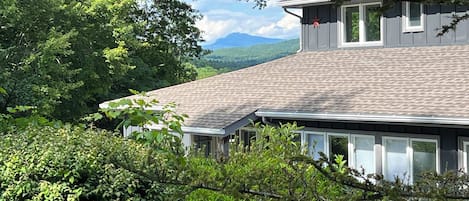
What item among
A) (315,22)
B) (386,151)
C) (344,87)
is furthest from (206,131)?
(315,22)

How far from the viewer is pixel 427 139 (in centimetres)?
842

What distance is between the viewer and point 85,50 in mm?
18656

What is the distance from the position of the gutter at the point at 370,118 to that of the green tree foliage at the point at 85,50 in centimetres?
773

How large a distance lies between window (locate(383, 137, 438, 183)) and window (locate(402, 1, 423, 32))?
3.30 m

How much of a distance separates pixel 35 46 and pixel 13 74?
5.04ft

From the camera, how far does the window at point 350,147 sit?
363 inches

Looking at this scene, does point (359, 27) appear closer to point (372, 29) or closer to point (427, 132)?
point (372, 29)

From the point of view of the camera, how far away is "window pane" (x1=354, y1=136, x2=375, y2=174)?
9172 mm

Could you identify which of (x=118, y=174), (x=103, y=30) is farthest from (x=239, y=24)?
(x=118, y=174)

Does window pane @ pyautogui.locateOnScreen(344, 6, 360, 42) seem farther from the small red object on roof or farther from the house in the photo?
A: the small red object on roof

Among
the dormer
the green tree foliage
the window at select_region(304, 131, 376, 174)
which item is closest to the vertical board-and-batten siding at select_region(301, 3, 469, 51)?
the dormer

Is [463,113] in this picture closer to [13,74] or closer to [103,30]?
[13,74]

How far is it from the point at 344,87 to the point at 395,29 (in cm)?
246

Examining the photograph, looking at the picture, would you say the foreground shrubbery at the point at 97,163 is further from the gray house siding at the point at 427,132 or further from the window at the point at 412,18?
the window at the point at 412,18
